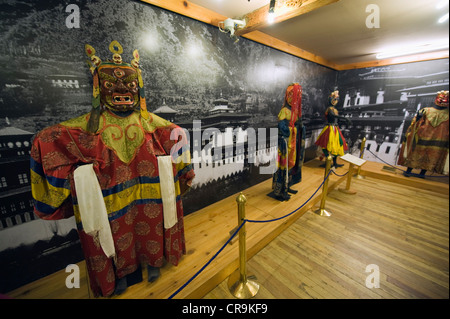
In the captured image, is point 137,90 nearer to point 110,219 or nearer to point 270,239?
point 110,219

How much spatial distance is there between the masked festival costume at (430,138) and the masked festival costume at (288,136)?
10.5 ft

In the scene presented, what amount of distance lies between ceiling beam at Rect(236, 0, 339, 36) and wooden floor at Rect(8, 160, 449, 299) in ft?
8.25

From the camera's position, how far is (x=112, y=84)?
1.49 meters

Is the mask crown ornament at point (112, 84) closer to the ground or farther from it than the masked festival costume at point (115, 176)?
farther from it

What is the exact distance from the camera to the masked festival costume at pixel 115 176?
138 cm

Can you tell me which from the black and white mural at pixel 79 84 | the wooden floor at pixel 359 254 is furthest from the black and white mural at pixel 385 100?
the black and white mural at pixel 79 84

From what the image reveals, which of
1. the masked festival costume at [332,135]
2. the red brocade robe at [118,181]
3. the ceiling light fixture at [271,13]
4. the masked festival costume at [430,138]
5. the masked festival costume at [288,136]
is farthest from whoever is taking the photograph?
the masked festival costume at [332,135]

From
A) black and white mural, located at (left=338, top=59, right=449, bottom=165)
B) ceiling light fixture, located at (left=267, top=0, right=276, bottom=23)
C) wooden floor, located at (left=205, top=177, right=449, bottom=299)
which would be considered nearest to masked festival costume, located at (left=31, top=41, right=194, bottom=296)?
wooden floor, located at (left=205, top=177, right=449, bottom=299)

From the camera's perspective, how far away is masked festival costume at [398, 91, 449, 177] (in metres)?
3.76

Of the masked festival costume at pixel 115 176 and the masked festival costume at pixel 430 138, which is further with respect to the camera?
the masked festival costume at pixel 430 138

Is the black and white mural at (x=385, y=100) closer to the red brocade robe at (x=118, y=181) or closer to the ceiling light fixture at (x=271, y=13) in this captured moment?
the ceiling light fixture at (x=271, y=13)
